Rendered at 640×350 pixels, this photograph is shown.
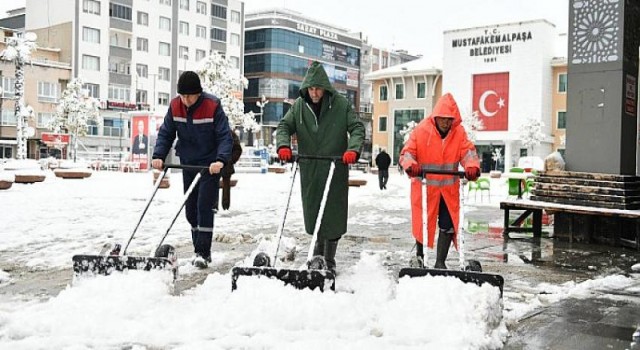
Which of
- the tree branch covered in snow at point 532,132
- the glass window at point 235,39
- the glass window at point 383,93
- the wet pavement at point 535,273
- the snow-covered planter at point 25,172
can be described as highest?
the glass window at point 235,39

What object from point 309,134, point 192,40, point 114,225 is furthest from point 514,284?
point 192,40

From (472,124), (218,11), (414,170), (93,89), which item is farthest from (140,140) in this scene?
(218,11)

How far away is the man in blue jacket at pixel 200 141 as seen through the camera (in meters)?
5.97

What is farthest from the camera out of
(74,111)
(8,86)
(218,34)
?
(218,34)

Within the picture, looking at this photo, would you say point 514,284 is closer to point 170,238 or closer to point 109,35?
point 170,238

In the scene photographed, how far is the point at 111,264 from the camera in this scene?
15.2 ft

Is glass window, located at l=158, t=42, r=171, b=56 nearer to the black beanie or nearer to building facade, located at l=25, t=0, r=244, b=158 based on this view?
building facade, located at l=25, t=0, r=244, b=158

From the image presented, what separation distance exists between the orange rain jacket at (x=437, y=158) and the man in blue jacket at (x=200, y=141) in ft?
5.46

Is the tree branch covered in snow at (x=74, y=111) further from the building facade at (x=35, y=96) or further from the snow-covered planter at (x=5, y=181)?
the snow-covered planter at (x=5, y=181)

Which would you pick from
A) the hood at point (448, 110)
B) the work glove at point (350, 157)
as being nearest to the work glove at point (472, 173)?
the hood at point (448, 110)

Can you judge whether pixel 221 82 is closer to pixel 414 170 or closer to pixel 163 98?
pixel 414 170

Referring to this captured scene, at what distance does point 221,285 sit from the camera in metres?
5.07

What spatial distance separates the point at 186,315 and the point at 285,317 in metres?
0.67

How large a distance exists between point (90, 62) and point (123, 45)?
389cm
